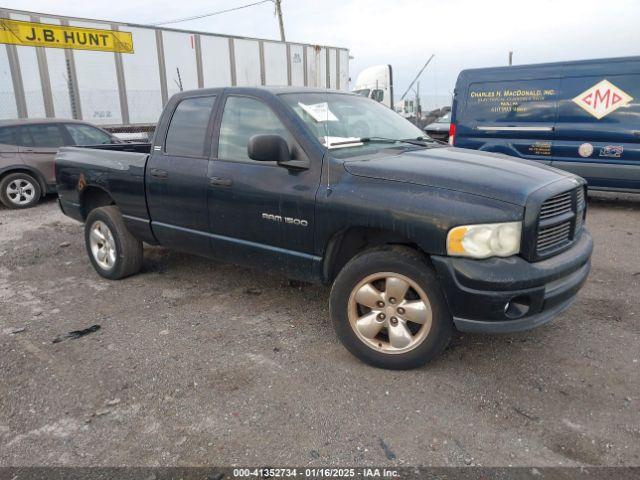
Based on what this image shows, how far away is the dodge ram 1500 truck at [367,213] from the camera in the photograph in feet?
9.01

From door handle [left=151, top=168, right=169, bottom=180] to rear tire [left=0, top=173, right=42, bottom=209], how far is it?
5.89m

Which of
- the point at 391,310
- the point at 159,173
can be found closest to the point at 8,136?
the point at 159,173

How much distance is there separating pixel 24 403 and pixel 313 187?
2169mm

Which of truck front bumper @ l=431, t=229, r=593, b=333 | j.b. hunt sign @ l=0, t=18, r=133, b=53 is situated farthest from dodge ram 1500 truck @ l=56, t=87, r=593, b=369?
j.b. hunt sign @ l=0, t=18, r=133, b=53

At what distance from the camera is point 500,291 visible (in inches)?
106

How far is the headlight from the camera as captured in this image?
270 cm

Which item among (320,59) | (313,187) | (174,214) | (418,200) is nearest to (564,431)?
(418,200)

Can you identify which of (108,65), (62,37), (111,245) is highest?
(62,37)

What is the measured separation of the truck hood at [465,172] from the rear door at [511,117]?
182 inches

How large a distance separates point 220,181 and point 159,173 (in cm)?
78

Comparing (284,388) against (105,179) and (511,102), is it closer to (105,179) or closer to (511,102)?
(105,179)

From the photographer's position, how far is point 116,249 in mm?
4809

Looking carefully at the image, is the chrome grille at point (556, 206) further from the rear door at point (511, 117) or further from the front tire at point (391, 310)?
the rear door at point (511, 117)

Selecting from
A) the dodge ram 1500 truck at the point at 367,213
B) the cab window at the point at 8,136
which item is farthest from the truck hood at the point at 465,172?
the cab window at the point at 8,136
